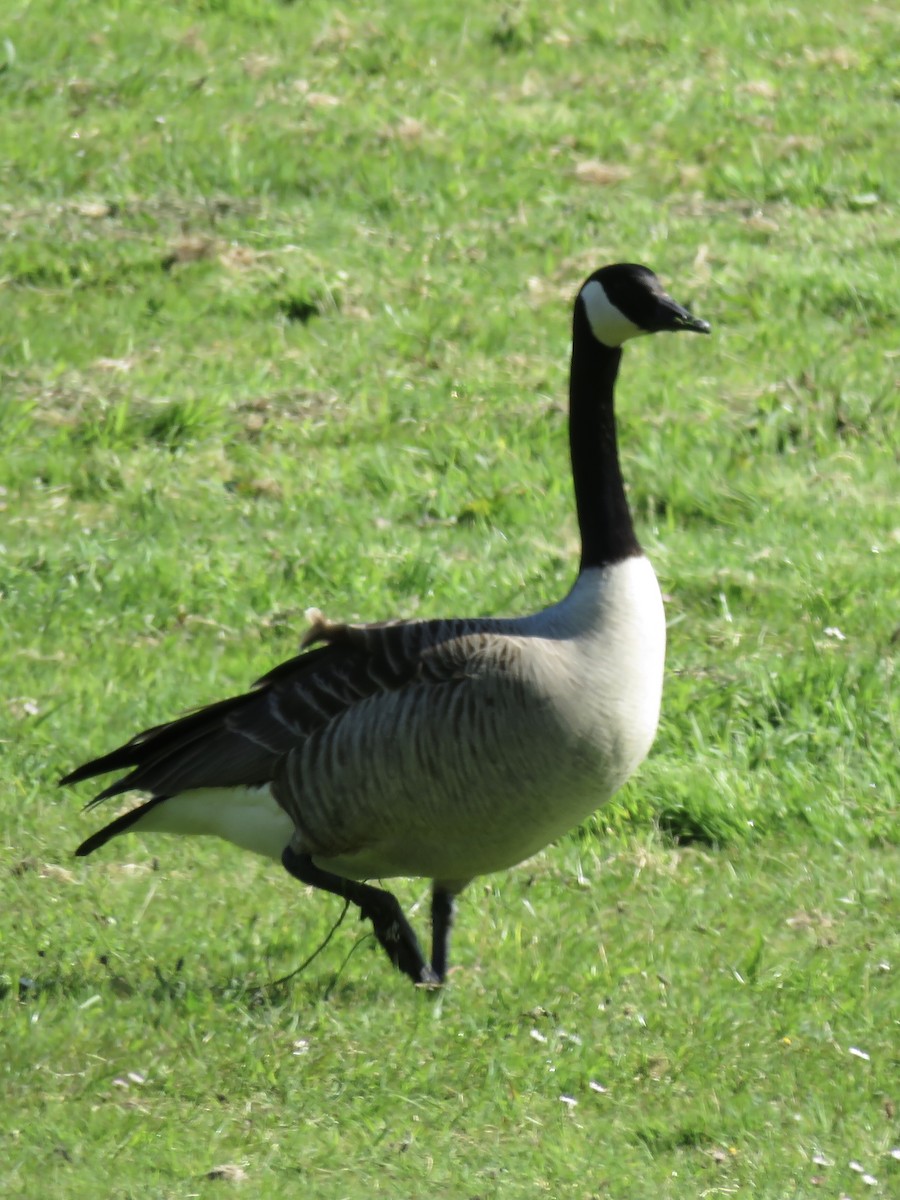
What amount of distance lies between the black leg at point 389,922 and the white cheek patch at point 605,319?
1700 millimetres

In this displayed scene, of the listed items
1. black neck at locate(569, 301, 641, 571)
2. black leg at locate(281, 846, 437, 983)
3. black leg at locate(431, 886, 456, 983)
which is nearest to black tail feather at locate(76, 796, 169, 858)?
black leg at locate(281, 846, 437, 983)

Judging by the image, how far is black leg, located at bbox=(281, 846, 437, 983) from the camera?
504cm

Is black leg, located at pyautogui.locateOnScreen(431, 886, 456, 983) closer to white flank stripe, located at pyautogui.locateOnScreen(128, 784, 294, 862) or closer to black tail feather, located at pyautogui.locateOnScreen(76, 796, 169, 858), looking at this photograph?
white flank stripe, located at pyautogui.locateOnScreen(128, 784, 294, 862)

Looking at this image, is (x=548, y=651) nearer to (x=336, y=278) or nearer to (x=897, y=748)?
(x=897, y=748)

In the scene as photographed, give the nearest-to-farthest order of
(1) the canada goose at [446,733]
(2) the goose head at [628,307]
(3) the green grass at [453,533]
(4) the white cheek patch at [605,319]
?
(3) the green grass at [453,533] → (1) the canada goose at [446,733] → (2) the goose head at [628,307] → (4) the white cheek patch at [605,319]

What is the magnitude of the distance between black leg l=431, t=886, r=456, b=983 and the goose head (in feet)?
5.40

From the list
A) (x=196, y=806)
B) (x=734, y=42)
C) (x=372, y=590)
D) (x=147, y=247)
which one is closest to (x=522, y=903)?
(x=196, y=806)

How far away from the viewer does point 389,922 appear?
199 inches

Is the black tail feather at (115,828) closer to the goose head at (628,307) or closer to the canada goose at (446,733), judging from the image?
the canada goose at (446,733)

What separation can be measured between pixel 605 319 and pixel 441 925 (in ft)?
5.82

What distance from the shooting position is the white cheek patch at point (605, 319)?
5449mm

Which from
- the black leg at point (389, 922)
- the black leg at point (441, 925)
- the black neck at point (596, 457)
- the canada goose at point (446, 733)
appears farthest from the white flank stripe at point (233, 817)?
the black neck at point (596, 457)

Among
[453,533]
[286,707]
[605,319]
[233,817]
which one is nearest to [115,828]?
[233,817]

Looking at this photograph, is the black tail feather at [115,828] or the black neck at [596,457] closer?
the black neck at [596,457]
